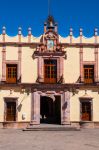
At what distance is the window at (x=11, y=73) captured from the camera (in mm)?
27562

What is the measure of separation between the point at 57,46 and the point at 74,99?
532cm

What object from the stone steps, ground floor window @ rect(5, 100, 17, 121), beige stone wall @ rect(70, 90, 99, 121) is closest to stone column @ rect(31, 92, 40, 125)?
the stone steps

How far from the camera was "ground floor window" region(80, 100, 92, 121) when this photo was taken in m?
27.5

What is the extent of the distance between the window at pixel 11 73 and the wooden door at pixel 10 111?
217cm

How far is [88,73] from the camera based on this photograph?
27.9m

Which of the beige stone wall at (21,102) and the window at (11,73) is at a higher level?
the window at (11,73)

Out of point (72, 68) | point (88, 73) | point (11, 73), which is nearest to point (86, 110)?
point (88, 73)

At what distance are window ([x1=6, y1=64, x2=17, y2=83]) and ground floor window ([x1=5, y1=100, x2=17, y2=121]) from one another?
6.52ft

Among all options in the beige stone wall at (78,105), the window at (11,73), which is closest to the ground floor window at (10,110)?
the window at (11,73)

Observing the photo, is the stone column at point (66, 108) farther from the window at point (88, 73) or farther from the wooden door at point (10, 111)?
the wooden door at point (10, 111)

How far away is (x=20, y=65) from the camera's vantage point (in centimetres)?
2753

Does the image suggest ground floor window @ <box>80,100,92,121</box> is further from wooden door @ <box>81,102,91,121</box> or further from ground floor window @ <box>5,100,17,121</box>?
ground floor window @ <box>5,100,17,121</box>

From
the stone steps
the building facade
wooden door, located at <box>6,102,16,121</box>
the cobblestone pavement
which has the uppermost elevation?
the building facade

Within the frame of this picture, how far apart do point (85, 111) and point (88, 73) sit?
11.9ft
